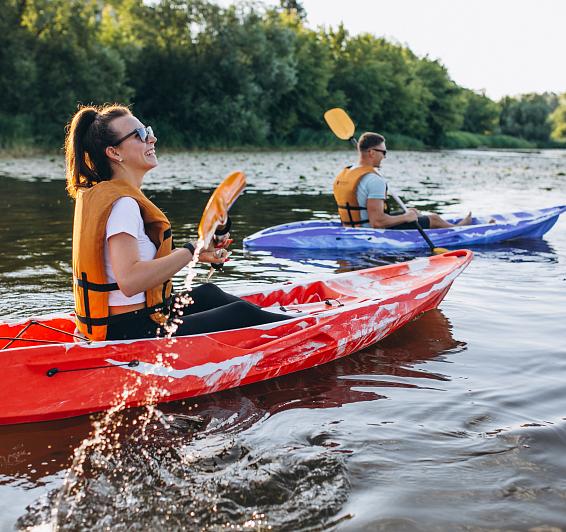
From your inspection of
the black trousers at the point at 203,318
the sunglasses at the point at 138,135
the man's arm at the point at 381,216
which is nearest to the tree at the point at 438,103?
the man's arm at the point at 381,216

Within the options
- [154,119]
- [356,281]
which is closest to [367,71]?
[154,119]

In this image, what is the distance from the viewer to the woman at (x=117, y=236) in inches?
125

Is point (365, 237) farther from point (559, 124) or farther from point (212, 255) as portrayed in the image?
point (559, 124)

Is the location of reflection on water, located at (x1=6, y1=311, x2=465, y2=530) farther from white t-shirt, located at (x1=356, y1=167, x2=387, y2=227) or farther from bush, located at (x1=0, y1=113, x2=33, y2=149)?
bush, located at (x1=0, y1=113, x2=33, y2=149)

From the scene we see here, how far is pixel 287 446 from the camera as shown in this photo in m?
3.18

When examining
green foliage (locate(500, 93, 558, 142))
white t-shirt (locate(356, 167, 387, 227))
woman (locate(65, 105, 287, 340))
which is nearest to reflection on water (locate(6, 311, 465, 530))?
woman (locate(65, 105, 287, 340))

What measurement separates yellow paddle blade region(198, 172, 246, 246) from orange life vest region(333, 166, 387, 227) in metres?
4.59

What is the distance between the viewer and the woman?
10.4ft

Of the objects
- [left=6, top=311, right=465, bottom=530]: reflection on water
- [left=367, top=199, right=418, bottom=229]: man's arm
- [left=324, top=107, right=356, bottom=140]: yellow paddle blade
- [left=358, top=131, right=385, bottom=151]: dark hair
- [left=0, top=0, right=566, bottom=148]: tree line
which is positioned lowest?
Answer: [left=6, top=311, right=465, bottom=530]: reflection on water

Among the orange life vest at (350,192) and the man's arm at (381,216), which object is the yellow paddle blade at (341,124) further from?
the man's arm at (381,216)

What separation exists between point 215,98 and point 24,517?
3405cm

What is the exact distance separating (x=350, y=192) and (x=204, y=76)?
1136 inches

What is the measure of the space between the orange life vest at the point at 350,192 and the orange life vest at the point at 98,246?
→ 4636mm

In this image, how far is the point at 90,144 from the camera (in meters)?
3.30
